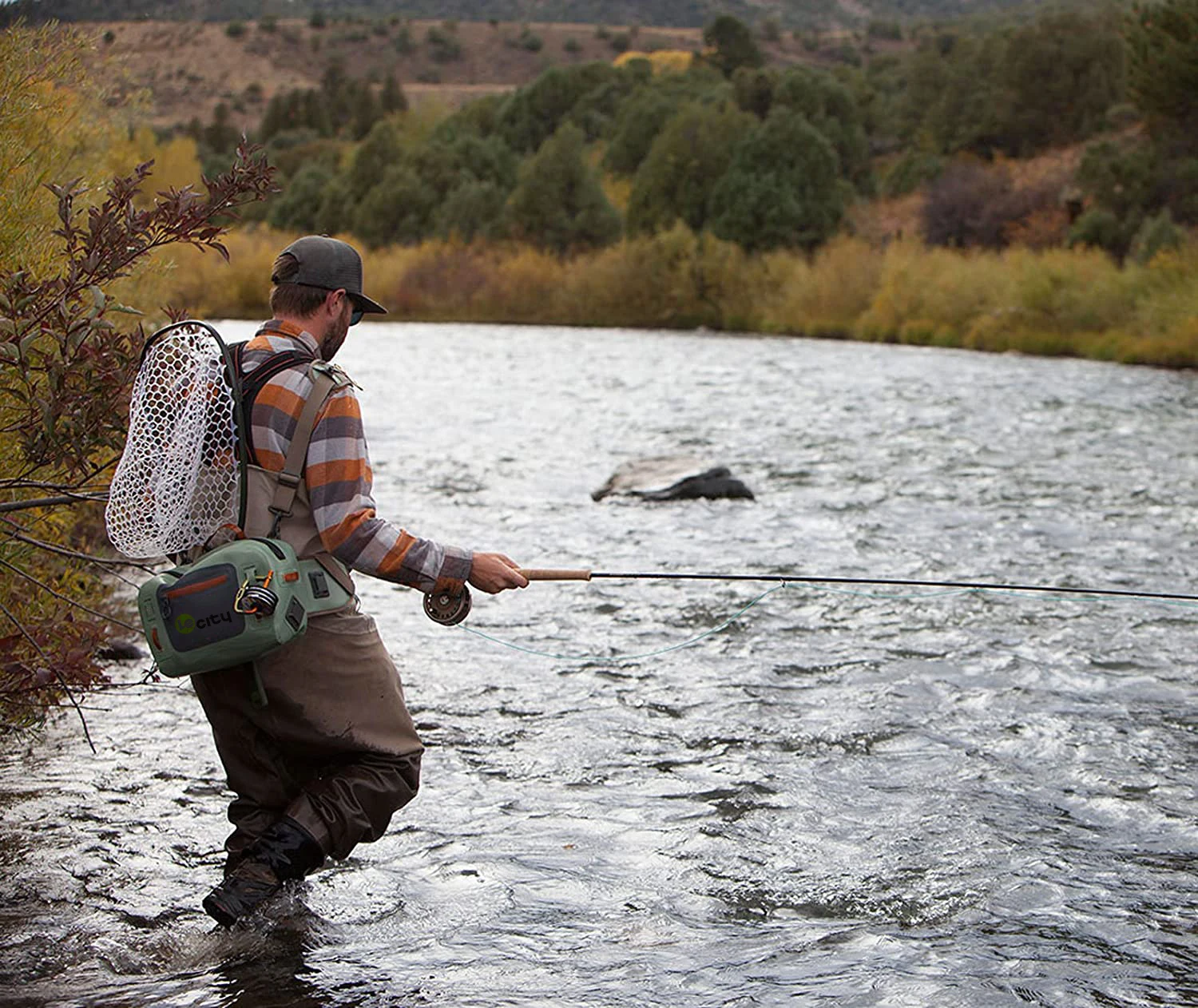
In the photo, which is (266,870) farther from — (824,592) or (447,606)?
A: (824,592)

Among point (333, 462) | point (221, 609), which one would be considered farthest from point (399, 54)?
point (221, 609)

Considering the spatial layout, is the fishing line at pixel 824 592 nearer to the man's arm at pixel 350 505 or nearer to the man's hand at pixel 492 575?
the man's hand at pixel 492 575

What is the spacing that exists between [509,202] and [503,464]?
45628 millimetres

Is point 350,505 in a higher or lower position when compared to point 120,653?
higher

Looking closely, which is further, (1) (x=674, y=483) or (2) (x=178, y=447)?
(1) (x=674, y=483)

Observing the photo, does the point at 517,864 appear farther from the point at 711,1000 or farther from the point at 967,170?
the point at 967,170

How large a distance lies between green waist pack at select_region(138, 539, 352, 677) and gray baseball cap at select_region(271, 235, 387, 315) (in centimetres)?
77

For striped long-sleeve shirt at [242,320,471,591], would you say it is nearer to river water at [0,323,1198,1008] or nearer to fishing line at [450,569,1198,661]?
fishing line at [450,569,1198,661]

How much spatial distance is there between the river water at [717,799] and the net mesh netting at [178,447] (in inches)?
49.3

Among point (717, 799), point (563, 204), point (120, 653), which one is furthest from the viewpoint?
point (563, 204)

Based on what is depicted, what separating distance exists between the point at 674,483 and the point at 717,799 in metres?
9.05

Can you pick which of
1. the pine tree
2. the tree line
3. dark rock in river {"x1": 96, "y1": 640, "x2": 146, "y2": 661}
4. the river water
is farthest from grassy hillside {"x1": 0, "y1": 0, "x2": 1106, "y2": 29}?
dark rock in river {"x1": 96, "y1": 640, "x2": 146, "y2": 661}

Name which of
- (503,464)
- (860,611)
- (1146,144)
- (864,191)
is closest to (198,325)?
(860,611)

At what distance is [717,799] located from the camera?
628 centimetres
